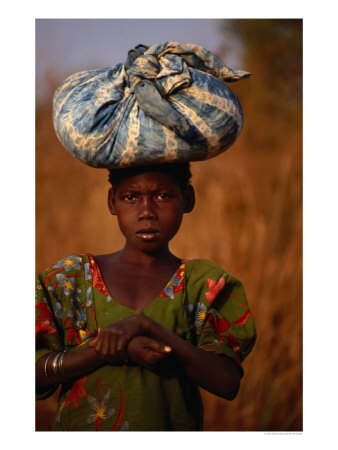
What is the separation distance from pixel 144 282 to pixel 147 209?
0.77ft

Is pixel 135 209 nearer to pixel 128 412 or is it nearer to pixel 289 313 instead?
pixel 128 412

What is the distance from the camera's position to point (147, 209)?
1799 mm

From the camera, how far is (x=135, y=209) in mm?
1823

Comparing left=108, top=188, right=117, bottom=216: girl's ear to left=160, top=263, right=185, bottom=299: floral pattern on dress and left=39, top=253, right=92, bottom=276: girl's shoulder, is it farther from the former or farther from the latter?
left=160, top=263, right=185, bottom=299: floral pattern on dress

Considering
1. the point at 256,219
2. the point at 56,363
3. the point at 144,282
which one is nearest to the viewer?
the point at 56,363

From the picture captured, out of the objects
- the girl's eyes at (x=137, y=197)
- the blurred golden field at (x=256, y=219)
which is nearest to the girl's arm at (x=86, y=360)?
the girl's eyes at (x=137, y=197)

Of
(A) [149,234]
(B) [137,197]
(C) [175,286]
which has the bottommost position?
(C) [175,286]

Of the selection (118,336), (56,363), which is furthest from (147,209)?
(56,363)

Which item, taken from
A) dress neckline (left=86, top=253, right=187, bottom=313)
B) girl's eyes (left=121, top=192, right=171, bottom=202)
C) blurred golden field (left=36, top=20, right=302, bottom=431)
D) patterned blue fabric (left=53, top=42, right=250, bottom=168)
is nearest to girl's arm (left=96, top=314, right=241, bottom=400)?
dress neckline (left=86, top=253, right=187, bottom=313)

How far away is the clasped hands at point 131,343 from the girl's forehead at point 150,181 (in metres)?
0.38

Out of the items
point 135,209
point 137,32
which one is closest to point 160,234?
point 135,209

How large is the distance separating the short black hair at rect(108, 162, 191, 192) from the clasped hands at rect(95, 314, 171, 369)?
16.7 inches

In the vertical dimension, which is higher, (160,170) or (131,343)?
(160,170)

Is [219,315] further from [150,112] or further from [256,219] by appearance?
[256,219]
